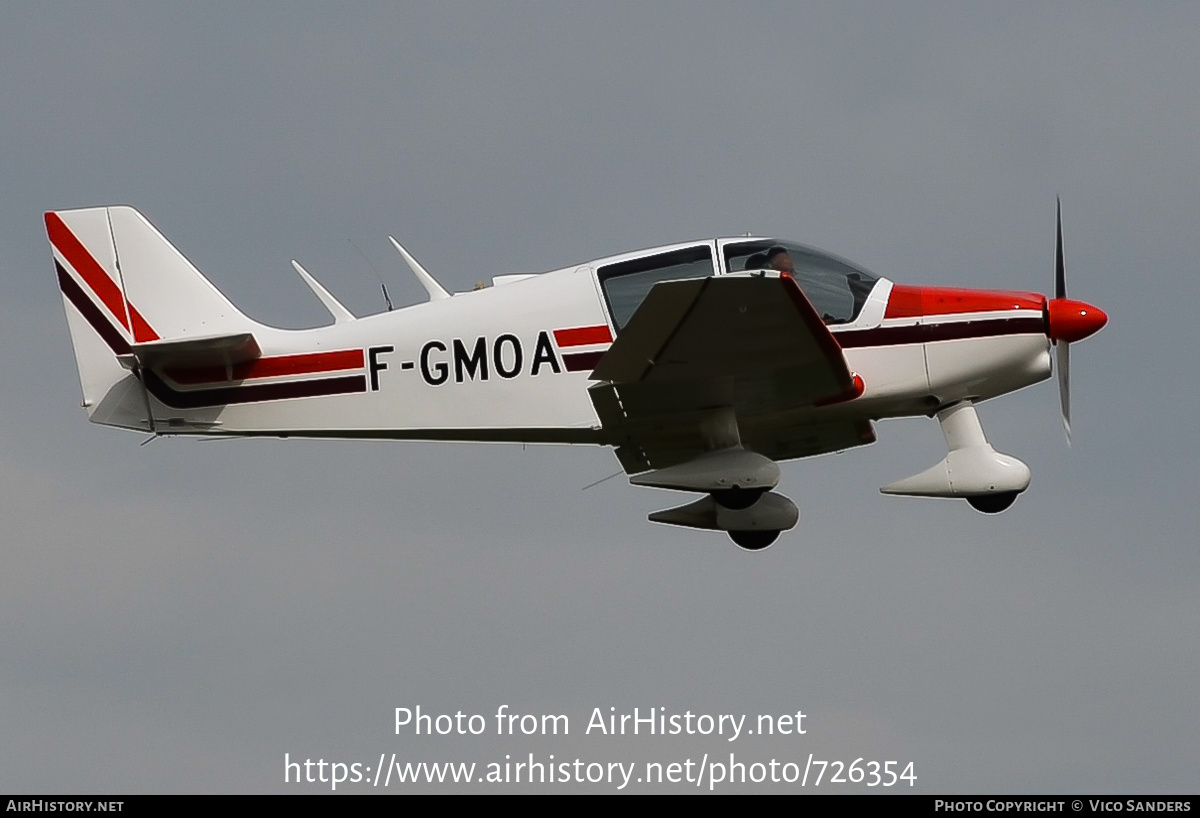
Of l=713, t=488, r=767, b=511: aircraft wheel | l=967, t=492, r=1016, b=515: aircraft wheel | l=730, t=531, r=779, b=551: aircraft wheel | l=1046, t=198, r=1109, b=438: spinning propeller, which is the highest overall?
l=1046, t=198, r=1109, b=438: spinning propeller

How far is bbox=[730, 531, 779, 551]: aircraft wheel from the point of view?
490 inches

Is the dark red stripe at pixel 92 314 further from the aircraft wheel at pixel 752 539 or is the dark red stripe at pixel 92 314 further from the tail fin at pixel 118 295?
the aircraft wheel at pixel 752 539

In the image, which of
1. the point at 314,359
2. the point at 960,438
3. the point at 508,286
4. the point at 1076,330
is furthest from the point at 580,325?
the point at 1076,330

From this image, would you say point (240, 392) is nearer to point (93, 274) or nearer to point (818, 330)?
point (93, 274)

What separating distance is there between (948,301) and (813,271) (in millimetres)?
1060

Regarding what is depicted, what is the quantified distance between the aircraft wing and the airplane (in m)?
0.02

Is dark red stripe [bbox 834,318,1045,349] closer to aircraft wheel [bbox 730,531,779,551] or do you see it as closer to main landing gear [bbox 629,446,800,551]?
main landing gear [bbox 629,446,800,551]

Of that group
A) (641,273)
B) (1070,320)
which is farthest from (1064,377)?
(641,273)

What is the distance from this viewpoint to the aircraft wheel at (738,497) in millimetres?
11564

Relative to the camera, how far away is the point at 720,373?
10977 millimetres

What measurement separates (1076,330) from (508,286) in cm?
434

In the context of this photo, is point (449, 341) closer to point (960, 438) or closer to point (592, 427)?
point (592, 427)

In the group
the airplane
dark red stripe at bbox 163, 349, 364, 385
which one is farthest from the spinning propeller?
dark red stripe at bbox 163, 349, 364, 385

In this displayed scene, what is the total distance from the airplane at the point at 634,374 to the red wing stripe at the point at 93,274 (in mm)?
63
